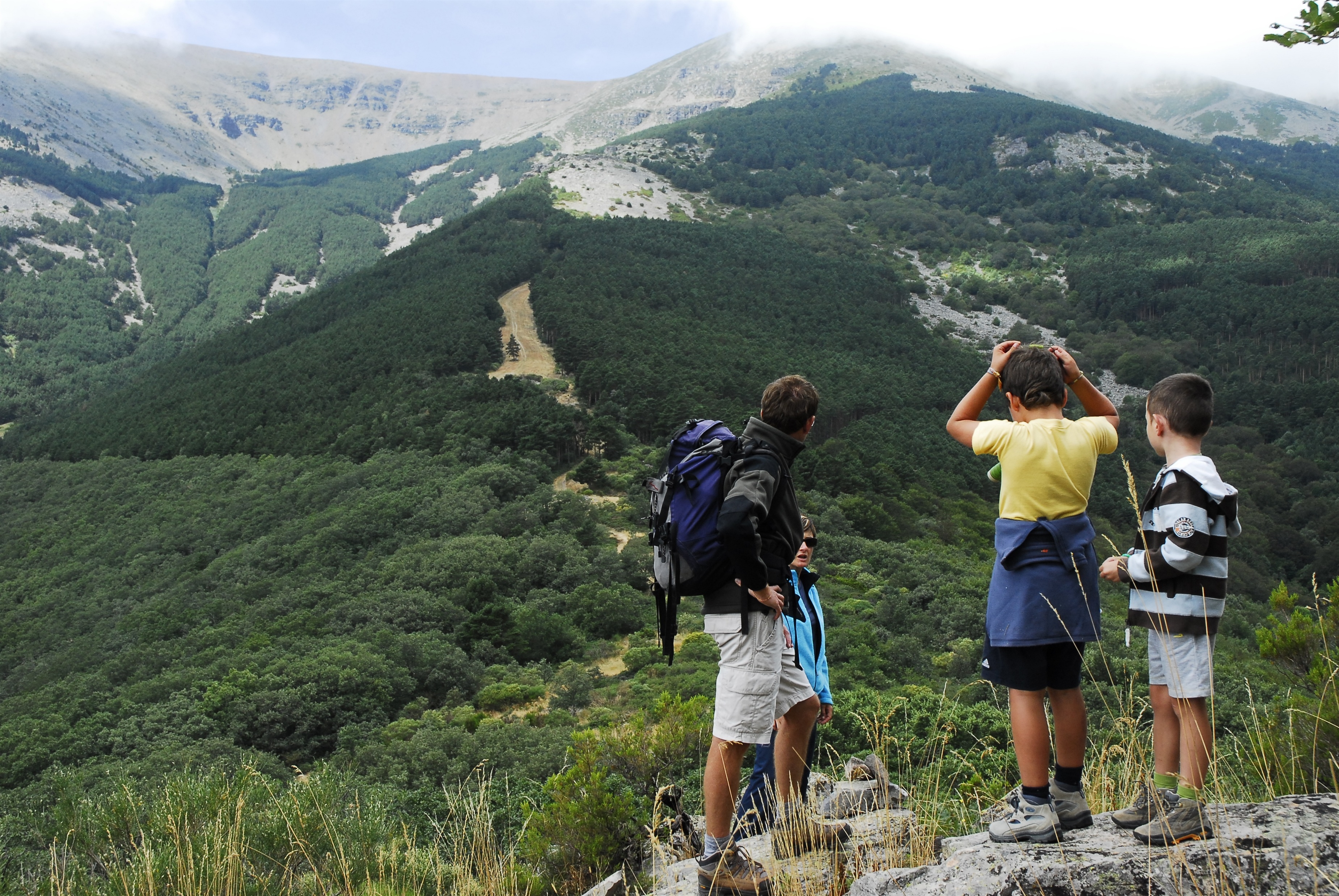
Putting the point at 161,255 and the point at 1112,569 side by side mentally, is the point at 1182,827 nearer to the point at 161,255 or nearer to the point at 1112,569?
the point at 1112,569

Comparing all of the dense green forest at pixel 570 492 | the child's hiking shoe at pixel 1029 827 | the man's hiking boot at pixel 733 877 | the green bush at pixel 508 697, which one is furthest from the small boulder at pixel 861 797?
the green bush at pixel 508 697

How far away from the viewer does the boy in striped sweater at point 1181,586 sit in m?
2.58

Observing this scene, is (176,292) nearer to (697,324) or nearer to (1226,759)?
(697,324)

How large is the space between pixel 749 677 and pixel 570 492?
2594 centimetres

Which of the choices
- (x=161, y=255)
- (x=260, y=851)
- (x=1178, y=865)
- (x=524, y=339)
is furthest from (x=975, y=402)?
(x=161, y=255)

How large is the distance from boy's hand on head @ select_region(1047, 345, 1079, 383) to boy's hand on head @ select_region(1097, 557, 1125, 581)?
27.1 inches

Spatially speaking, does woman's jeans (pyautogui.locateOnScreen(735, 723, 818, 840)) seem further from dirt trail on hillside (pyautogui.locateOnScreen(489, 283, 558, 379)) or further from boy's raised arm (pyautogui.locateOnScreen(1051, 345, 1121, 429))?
dirt trail on hillside (pyautogui.locateOnScreen(489, 283, 558, 379))

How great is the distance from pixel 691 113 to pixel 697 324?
163151mm

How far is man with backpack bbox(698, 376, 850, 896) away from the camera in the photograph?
9.32ft

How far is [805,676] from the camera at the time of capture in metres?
3.34

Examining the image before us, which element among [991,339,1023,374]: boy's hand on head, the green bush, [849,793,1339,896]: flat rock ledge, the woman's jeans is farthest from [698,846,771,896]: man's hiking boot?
the green bush

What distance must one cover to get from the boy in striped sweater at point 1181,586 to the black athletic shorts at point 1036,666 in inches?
10.1

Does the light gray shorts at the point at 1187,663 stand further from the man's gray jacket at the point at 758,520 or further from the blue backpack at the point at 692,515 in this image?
the blue backpack at the point at 692,515

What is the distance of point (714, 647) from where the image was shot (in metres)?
16.8
